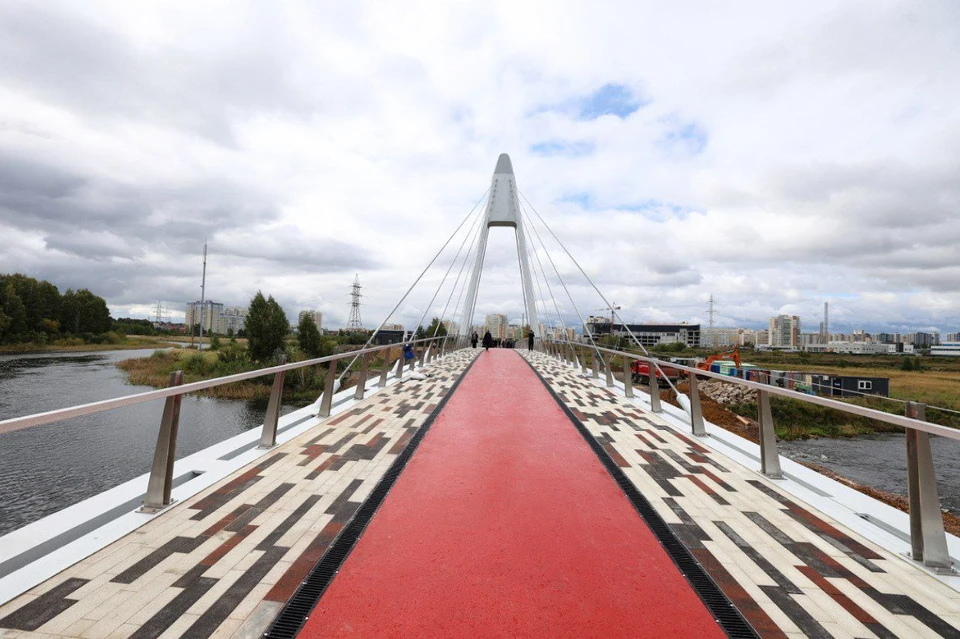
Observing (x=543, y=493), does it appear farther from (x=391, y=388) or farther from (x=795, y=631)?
(x=391, y=388)

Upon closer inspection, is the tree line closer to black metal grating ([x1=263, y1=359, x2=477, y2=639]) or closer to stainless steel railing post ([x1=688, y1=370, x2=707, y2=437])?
black metal grating ([x1=263, y1=359, x2=477, y2=639])

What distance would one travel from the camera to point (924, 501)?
2.13m

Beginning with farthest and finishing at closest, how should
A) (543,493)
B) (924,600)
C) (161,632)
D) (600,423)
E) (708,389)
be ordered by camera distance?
(708,389) → (600,423) → (543,493) → (924,600) → (161,632)

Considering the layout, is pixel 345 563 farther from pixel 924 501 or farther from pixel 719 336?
pixel 719 336

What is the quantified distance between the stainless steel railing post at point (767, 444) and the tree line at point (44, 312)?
63.5 meters

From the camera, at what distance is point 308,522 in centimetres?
245

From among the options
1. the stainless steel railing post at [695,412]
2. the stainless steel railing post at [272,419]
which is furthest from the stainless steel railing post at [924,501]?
the stainless steel railing post at [272,419]

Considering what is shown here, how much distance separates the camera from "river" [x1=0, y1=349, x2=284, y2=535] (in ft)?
31.6

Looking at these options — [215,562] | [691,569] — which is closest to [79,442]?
[215,562]

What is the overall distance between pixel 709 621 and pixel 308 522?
6.13ft

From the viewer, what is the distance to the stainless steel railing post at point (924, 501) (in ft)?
6.88

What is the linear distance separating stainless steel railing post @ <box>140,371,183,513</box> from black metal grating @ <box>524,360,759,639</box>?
8.44 feet

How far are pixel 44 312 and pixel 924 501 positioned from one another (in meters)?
75.5

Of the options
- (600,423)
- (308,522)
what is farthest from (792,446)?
(308,522)
